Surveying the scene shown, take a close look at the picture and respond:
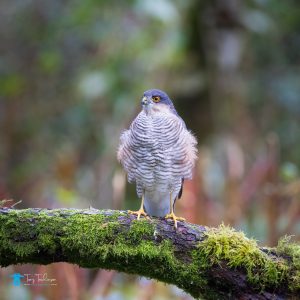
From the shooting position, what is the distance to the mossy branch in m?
2.92

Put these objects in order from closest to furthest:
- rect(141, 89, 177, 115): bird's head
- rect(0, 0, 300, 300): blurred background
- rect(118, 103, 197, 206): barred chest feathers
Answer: rect(118, 103, 197, 206): barred chest feathers < rect(141, 89, 177, 115): bird's head < rect(0, 0, 300, 300): blurred background

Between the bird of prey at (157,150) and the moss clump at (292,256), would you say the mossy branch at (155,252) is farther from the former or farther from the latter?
the bird of prey at (157,150)

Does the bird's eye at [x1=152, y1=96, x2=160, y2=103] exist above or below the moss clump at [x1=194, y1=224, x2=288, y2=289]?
above

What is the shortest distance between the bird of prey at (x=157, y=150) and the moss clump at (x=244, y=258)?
2.25 ft

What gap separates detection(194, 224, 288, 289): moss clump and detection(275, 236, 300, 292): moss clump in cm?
4

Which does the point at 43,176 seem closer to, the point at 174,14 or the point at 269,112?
the point at 174,14

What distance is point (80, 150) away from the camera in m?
8.27

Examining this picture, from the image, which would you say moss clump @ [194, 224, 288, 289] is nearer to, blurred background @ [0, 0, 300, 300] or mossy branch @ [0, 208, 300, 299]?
mossy branch @ [0, 208, 300, 299]

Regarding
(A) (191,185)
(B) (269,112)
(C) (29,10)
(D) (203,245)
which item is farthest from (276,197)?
(C) (29,10)

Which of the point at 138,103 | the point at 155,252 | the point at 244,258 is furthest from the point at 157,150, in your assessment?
the point at 138,103

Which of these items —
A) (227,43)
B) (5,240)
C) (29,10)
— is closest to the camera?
(5,240)

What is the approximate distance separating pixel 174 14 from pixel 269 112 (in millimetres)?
3490

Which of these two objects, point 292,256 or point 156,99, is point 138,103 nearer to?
point 156,99

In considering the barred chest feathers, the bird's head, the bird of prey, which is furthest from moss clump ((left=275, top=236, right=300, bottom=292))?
the bird's head
